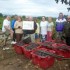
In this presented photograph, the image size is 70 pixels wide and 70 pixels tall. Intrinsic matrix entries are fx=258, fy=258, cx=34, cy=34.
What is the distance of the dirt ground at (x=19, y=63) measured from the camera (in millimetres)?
9629

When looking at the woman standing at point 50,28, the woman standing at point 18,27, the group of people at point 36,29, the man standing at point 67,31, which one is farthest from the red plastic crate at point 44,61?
the woman standing at point 50,28

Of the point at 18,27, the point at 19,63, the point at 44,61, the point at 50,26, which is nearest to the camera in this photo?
the point at 44,61

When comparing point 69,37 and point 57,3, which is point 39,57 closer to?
point 69,37

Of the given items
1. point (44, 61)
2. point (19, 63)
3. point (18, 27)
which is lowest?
point (19, 63)

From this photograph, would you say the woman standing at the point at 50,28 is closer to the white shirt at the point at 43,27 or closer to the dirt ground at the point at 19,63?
the white shirt at the point at 43,27

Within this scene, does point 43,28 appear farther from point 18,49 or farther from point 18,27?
point 18,49

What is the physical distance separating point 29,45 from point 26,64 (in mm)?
1366

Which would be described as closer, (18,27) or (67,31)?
(67,31)

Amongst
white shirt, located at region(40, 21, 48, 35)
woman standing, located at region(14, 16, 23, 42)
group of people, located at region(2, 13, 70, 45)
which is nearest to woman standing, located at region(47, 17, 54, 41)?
group of people, located at region(2, 13, 70, 45)

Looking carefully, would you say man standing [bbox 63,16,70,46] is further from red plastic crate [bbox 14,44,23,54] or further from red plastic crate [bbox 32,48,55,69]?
red plastic crate [bbox 14,44,23,54]

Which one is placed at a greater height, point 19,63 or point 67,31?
point 67,31

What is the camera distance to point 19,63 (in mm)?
10297

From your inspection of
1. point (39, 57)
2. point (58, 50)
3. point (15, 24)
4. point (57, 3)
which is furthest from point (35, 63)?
point (57, 3)

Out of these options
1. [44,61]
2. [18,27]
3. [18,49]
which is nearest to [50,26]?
[18,27]
